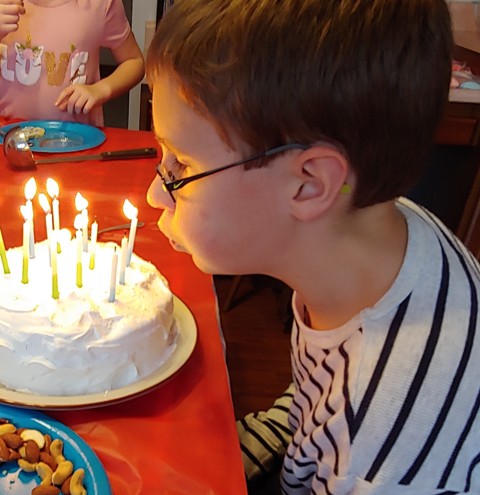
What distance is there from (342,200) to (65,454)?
0.43m

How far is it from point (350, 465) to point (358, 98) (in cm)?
42

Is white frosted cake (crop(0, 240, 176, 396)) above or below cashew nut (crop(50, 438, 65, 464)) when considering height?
above

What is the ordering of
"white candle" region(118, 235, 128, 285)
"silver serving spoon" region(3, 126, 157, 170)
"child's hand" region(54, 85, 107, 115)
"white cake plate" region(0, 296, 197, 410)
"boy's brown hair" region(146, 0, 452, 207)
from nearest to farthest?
"boy's brown hair" region(146, 0, 452, 207) < "white cake plate" region(0, 296, 197, 410) < "white candle" region(118, 235, 128, 285) < "silver serving spoon" region(3, 126, 157, 170) < "child's hand" region(54, 85, 107, 115)

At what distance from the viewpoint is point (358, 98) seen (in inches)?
23.6

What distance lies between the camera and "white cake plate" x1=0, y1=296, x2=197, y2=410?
27.3 inches

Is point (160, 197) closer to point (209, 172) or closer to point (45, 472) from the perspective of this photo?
point (209, 172)

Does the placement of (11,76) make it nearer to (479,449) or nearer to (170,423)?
(170,423)

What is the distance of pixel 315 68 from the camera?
23.0 inches

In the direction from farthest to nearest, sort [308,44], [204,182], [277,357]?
1. [277,357]
2. [204,182]
3. [308,44]

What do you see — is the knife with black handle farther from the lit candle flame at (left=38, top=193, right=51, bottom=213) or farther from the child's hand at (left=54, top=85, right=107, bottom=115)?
the lit candle flame at (left=38, top=193, right=51, bottom=213)

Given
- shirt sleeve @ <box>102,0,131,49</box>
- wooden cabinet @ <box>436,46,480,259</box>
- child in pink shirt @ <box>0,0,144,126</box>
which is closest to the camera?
child in pink shirt @ <box>0,0,144,126</box>

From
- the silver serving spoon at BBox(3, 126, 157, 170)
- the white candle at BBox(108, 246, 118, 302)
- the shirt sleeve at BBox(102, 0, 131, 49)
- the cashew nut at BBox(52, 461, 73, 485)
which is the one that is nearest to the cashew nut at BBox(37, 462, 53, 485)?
the cashew nut at BBox(52, 461, 73, 485)

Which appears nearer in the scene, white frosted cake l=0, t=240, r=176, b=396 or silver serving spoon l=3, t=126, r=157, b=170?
white frosted cake l=0, t=240, r=176, b=396

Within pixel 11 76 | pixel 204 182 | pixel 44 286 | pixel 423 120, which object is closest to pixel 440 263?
pixel 423 120
